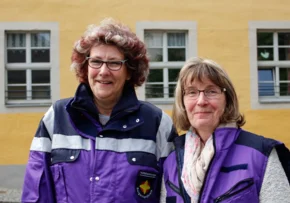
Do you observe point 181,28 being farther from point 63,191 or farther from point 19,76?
point 63,191

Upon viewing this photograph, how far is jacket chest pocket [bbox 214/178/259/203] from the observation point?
197 centimetres

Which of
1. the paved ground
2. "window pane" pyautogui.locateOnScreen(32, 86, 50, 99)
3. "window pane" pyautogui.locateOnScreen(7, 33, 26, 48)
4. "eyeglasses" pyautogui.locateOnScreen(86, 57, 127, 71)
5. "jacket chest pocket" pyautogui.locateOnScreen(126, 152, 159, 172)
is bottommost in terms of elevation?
the paved ground

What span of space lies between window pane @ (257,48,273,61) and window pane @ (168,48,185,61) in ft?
5.01

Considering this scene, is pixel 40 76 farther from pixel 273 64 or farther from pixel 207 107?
pixel 207 107

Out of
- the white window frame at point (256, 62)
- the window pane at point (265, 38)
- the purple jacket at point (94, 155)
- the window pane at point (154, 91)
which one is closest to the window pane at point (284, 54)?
the window pane at point (265, 38)

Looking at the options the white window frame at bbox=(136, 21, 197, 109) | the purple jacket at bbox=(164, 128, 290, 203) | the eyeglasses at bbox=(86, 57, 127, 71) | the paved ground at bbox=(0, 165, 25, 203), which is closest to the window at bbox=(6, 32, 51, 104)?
the paved ground at bbox=(0, 165, 25, 203)

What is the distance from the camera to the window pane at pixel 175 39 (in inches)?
336

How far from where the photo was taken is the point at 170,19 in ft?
27.1

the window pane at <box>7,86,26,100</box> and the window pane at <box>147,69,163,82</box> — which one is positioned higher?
the window pane at <box>147,69,163,82</box>

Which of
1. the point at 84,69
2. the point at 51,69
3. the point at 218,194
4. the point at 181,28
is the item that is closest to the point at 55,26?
the point at 51,69

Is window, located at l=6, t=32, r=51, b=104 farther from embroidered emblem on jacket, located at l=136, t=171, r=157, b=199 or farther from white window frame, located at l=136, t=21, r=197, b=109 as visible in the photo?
embroidered emblem on jacket, located at l=136, t=171, r=157, b=199

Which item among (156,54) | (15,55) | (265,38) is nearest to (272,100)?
(265,38)

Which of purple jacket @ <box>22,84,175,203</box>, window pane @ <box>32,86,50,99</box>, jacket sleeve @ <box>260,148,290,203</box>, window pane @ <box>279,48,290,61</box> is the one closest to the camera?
jacket sleeve @ <box>260,148,290,203</box>

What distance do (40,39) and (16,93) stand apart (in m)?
1.14
